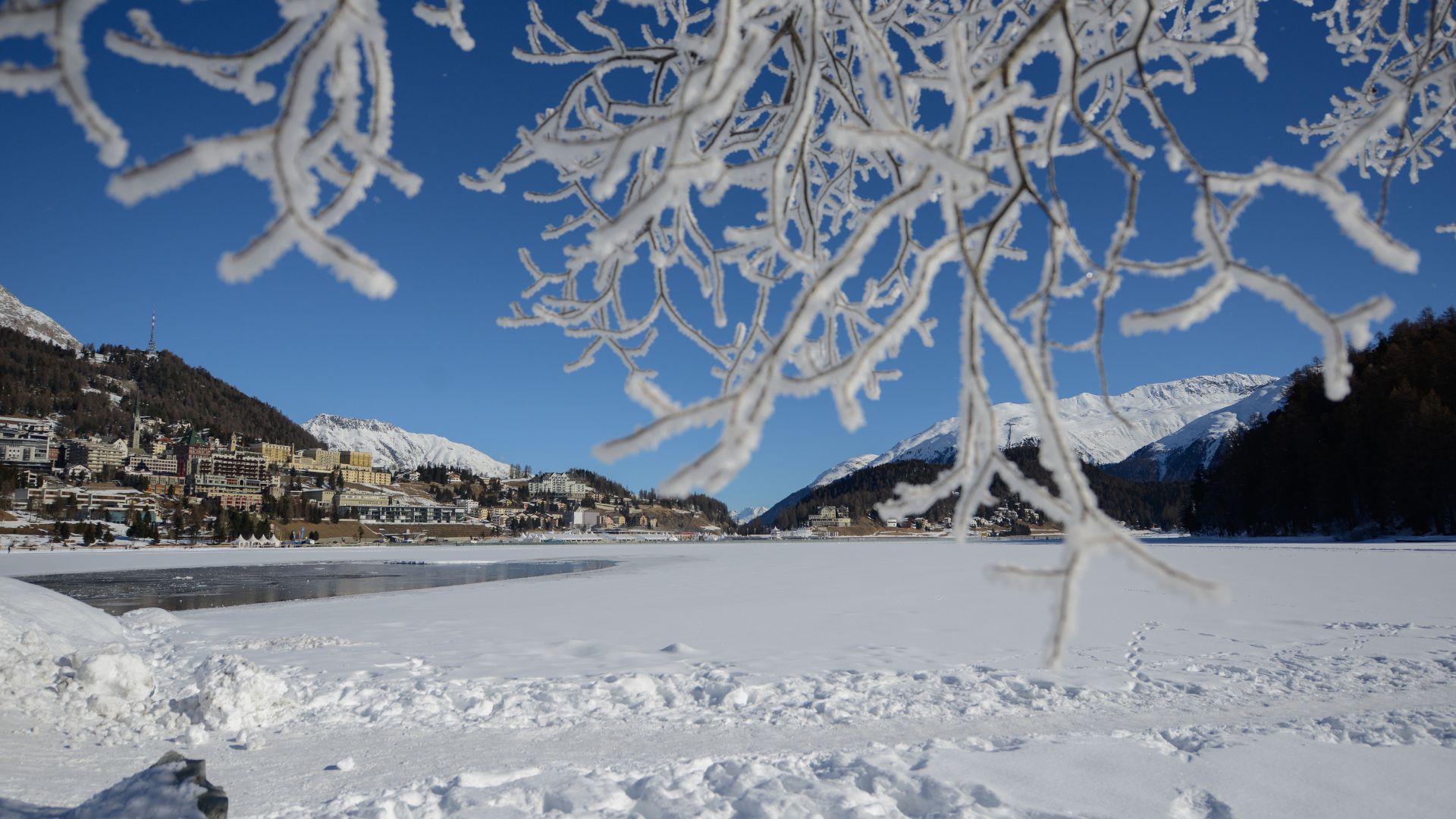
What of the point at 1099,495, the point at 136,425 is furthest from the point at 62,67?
the point at 136,425

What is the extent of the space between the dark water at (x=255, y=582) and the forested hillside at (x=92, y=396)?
16394cm

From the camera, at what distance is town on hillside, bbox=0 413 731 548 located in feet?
317

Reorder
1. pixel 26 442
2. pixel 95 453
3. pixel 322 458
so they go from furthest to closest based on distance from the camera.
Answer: pixel 322 458
pixel 95 453
pixel 26 442

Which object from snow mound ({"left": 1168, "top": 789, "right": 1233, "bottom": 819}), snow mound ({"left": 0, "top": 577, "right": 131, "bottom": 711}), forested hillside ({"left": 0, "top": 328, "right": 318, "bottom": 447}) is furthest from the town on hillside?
snow mound ({"left": 1168, "top": 789, "right": 1233, "bottom": 819})

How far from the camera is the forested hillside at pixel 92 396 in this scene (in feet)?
519

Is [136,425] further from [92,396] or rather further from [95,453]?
[92,396]

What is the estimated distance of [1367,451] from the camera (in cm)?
4462

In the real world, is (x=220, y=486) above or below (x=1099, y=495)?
above

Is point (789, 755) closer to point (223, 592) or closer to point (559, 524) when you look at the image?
point (223, 592)

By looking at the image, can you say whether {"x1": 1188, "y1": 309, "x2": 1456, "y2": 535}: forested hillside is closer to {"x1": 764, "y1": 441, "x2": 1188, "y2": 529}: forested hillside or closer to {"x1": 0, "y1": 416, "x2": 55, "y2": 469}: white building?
{"x1": 764, "y1": 441, "x2": 1188, "y2": 529}: forested hillside

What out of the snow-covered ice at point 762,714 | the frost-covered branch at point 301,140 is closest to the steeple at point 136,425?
the snow-covered ice at point 762,714

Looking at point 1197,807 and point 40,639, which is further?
point 40,639

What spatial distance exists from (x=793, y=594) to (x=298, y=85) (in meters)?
15.1

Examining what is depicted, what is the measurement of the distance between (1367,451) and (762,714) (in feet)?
178
